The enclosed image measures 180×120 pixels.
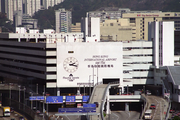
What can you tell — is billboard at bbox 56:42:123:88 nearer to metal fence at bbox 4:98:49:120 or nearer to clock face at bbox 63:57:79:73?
clock face at bbox 63:57:79:73

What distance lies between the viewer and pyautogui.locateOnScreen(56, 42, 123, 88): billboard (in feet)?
465

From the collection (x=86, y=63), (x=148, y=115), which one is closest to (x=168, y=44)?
(x=86, y=63)

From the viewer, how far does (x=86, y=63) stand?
143 m

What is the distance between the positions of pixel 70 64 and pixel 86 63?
4.78 meters

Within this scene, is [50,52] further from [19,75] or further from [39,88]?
[19,75]

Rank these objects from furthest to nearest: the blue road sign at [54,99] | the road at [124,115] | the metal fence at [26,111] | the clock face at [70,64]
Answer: the clock face at [70,64]
the blue road sign at [54,99]
the road at [124,115]
the metal fence at [26,111]

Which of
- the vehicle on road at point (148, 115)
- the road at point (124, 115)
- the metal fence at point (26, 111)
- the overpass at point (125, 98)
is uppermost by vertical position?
the overpass at point (125, 98)

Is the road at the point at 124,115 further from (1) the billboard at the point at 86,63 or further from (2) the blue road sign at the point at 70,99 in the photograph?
(1) the billboard at the point at 86,63

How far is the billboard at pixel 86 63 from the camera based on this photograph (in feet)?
465

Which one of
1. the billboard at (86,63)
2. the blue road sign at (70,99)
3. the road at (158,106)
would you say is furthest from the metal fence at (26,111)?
the road at (158,106)

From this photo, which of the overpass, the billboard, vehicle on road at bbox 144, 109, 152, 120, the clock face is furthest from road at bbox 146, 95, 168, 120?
the clock face

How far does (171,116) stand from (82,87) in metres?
31.8

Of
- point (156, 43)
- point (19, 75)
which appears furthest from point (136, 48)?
point (19, 75)

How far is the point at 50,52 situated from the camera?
141 m
